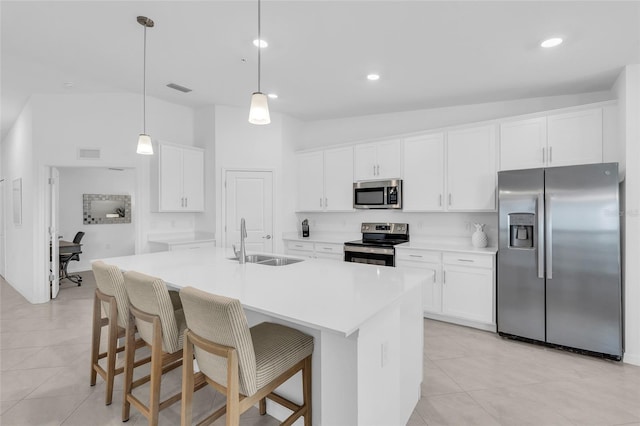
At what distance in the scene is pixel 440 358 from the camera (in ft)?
9.58

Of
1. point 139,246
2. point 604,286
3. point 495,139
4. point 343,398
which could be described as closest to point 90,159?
point 139,246

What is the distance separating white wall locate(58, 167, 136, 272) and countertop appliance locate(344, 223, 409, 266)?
4907 mm

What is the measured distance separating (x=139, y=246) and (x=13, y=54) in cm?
250

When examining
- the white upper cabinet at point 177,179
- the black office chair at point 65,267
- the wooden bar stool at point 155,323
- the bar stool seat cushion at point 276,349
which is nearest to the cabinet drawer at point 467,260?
the bar stool seat cushion at point 276,349

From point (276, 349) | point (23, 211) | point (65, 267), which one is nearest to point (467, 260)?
point (276, 349)

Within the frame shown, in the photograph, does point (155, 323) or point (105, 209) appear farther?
point (105, 209)

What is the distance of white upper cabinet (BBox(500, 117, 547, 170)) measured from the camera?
11.4 ft

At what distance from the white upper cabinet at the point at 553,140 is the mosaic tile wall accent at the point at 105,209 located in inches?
296

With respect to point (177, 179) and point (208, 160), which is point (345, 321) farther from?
point (208, 160)

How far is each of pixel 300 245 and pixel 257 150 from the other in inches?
64.2

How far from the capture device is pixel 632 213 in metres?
2.90

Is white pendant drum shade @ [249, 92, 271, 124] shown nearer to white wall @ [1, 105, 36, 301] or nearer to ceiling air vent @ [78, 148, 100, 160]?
ceiling air vent @ [78, 148, 100, 160]

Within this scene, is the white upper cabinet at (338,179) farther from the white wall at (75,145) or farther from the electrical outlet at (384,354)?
the electrical outlet at (384,354)

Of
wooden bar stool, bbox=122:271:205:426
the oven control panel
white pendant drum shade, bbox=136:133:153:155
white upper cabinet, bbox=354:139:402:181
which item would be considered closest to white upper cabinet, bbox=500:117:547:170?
white upper cabinet, bbox=354:139:402:181
